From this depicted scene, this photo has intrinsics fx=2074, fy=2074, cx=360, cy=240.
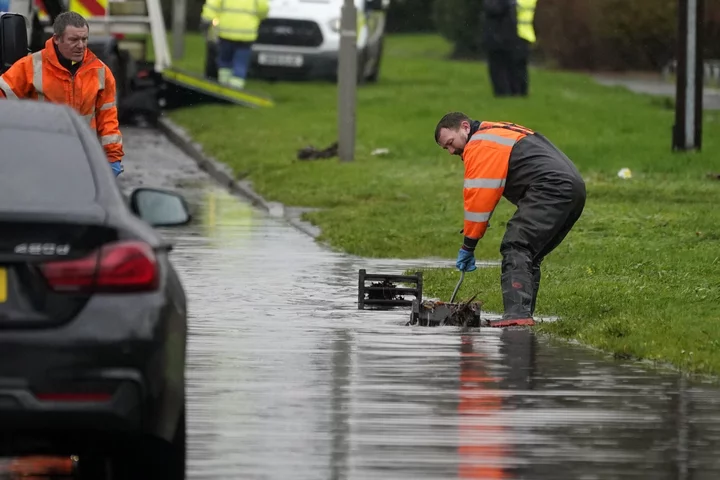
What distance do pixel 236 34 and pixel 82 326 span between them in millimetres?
22478

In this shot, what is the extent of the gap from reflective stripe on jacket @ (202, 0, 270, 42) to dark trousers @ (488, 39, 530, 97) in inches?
136

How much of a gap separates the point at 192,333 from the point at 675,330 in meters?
2.53

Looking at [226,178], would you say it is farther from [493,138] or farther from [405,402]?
[405,402]

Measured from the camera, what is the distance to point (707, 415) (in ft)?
27.9

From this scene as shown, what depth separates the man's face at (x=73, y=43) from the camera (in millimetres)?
11219

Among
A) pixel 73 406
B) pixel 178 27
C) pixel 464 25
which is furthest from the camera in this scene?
pixel 464 25

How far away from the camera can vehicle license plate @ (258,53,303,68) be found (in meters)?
32.3

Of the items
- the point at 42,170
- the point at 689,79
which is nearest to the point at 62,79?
the point at 42,170

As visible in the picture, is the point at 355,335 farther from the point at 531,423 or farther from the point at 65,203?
the point at 65,203

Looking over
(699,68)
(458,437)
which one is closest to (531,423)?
(458,437)

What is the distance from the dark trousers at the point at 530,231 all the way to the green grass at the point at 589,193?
317 millimetres

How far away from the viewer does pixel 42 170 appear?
6.64 m

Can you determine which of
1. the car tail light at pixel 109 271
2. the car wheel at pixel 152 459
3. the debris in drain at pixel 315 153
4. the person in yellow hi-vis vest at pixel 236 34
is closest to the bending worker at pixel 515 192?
the car wheel at pixel 152 459

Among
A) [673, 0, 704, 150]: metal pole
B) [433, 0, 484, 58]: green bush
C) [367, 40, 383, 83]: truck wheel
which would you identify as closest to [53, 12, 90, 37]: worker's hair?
[673, 0, 704, 150]: metal pole
